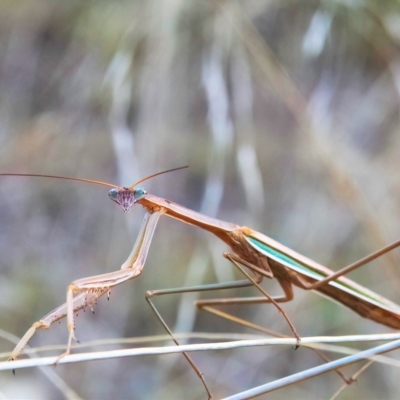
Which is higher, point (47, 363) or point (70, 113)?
point (70, 113)

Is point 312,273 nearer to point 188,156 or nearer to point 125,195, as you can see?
point 125,195

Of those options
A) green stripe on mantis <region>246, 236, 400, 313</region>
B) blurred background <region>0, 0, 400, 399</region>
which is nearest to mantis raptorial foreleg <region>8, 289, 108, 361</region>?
green stripe on mantis <region>246, 236, 400, 313</region>

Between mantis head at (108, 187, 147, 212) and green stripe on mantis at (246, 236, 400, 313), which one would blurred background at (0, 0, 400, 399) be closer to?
green stripe on mantis at (246, 236, 400, 313)

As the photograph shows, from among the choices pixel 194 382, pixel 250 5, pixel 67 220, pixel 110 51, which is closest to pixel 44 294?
pixel 67 220

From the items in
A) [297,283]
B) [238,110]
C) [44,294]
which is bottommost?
[297,283]

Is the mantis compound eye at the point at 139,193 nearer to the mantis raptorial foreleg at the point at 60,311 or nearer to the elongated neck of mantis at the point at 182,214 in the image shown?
the elongated neck of mantis at the point at 182,214

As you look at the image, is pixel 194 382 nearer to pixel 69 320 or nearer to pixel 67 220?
pixel 67 220

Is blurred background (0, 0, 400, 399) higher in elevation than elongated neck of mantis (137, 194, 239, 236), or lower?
higher
